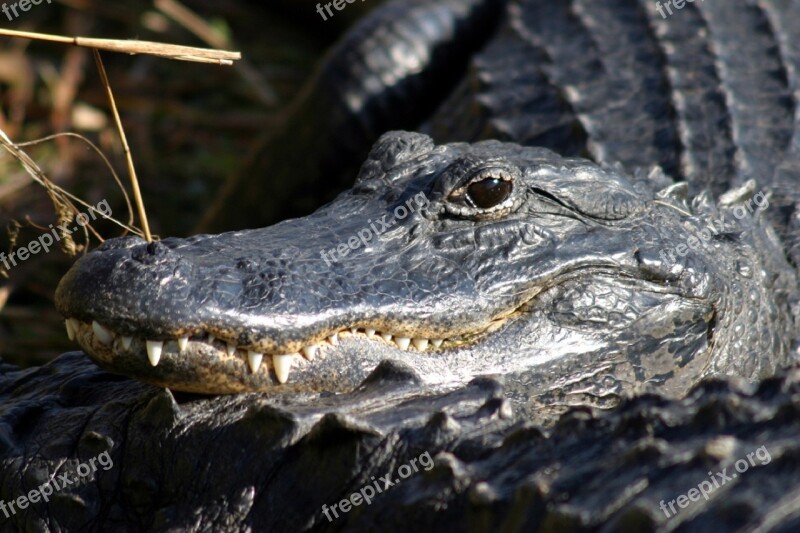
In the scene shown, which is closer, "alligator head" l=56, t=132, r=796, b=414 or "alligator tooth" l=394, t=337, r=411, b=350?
"alligator head" l=56, t=132, r=796, b=414

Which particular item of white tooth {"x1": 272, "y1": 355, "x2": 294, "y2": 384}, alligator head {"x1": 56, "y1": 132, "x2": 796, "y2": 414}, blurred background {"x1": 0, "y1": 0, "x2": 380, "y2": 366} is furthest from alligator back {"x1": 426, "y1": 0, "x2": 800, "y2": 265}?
white tooth {"x1": 272, "y1": 355, "x2": 294, "y2": 384}

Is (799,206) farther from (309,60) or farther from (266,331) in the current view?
(309,60)

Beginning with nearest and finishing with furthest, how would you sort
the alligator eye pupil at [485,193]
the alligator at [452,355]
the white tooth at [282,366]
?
the alligator at [452,355] < the white tooth at [282,366] < the alligator eye pupil at [485,193]

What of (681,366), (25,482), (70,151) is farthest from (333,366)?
(70,151)

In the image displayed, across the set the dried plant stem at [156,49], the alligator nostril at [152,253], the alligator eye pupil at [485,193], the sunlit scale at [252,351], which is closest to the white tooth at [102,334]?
the sunlit scale at [252,351]

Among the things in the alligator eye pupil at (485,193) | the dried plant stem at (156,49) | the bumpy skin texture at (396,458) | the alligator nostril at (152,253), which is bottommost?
the bumpy skin texture at (396,458)

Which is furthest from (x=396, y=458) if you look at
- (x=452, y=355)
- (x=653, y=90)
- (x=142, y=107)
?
(x=142, y=107)

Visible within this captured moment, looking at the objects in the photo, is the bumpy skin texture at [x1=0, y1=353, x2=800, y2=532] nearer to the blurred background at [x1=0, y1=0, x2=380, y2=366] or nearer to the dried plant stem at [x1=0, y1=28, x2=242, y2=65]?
A: the dried plant stem at [x1=0, y1=28, x2=242, y2=65]

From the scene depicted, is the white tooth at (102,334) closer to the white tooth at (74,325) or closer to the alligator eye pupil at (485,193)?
the white tooth at (74,325)
